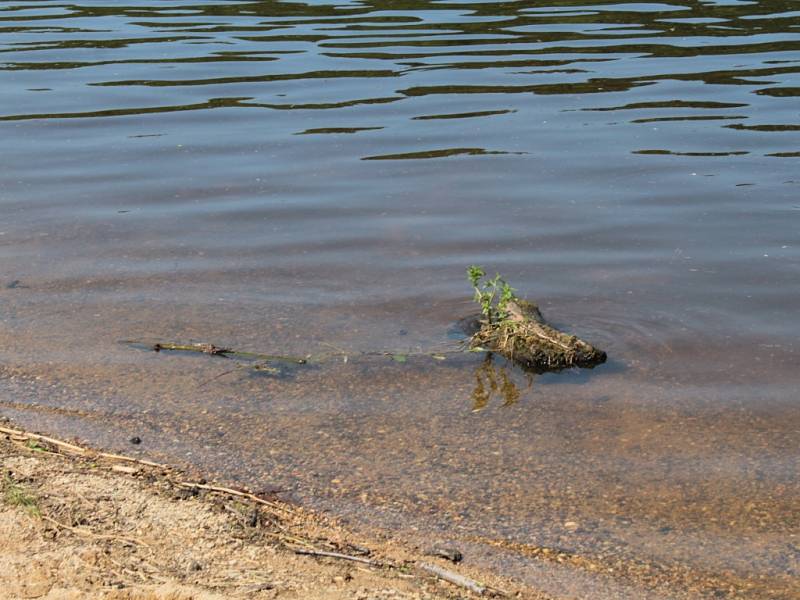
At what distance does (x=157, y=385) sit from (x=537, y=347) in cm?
172

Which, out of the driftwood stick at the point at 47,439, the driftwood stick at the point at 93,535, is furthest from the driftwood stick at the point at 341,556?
the driftwood stick at the point at 47,439

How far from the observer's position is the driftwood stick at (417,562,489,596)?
400 centimetres

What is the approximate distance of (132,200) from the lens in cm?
860

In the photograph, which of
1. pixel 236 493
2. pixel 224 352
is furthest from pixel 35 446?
pixel 224 352

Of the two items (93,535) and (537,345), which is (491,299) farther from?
(93,535)

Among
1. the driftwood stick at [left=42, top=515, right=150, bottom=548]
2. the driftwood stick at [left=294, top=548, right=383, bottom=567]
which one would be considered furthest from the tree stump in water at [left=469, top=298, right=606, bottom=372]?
the driftwood stick at [left=42, top=515, right=150, bottom=548]

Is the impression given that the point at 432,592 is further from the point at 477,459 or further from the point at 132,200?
the point at 132,200

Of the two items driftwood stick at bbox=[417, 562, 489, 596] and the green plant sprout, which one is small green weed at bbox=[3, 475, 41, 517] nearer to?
driftwood stick at bbox=[417, 562, 489, 596]

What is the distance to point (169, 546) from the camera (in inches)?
161

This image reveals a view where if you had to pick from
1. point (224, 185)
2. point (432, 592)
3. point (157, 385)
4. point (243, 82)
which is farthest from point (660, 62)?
point (432, 592)

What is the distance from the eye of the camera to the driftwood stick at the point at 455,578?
4.00 m

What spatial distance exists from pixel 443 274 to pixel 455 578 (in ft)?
10.7

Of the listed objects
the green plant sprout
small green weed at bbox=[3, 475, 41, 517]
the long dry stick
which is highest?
the green plant sprout

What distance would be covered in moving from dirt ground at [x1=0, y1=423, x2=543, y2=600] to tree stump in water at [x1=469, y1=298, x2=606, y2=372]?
1.68 m
